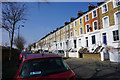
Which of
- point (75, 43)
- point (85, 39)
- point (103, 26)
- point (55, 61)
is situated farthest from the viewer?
point (75, 43)

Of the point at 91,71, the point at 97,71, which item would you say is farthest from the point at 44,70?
the point at 97,71

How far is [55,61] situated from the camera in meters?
3.28

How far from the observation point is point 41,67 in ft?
9.83

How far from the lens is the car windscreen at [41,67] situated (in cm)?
277

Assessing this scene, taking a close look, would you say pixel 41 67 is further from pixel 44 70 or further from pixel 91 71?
pixel 91 71

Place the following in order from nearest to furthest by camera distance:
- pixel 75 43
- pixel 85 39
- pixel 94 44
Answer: pixel 94 44
pixel 85 39
pixel 75 43

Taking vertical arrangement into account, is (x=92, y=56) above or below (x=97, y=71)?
above

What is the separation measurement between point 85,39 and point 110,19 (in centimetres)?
778

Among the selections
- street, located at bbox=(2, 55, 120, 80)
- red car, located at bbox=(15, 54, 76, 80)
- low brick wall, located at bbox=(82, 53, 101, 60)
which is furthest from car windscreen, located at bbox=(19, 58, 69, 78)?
low brick wall, located at bbox=(82, 53, 101, 60)

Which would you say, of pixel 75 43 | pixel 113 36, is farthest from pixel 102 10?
pixel 75 43

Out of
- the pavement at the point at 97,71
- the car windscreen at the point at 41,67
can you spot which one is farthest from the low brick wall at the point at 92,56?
the car windscreen at the point at 41,67

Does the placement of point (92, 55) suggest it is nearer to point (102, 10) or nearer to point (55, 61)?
point (102, 10)

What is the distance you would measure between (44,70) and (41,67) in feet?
0.51

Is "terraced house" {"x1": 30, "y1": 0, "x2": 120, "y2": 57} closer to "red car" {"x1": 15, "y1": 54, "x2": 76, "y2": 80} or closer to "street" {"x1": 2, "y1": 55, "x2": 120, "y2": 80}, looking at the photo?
"street" {"x1": 2, "y1": 55, "x2": 120, "y2": 80}
